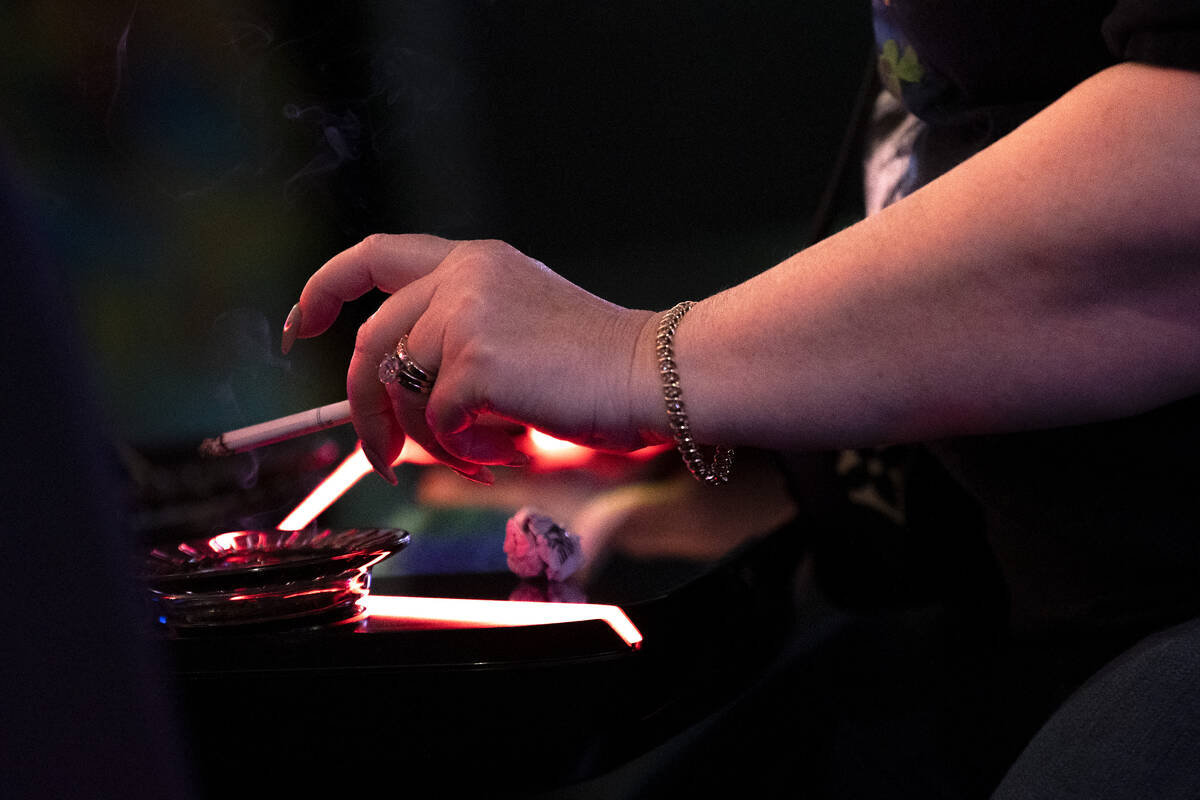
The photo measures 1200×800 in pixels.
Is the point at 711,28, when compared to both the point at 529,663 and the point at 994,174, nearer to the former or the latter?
the point at 994,174

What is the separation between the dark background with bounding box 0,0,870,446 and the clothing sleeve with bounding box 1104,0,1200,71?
1.59ft

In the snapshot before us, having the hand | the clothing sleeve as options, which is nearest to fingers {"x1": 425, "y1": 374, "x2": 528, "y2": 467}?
the hand

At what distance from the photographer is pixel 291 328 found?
2.32ft

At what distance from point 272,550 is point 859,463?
0.77m

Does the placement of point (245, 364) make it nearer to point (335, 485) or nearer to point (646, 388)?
point (335, 485)

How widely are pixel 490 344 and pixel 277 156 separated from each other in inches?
12.6

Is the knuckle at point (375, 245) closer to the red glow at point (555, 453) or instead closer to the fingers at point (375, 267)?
the fingers at point (375, 267)

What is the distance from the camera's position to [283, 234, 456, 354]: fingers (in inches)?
25.4

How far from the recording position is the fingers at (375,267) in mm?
645

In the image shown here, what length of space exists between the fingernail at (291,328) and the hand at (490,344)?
31 mm

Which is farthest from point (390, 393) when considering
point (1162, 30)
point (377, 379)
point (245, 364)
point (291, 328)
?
point (1162, 30)

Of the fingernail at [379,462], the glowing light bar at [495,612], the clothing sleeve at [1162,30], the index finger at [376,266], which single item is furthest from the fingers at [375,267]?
the clothing sleeve at [1162,30]

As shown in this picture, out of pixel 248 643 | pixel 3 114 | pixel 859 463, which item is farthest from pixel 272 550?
pixel 859 463

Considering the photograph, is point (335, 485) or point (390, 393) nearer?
point (390, 393)
